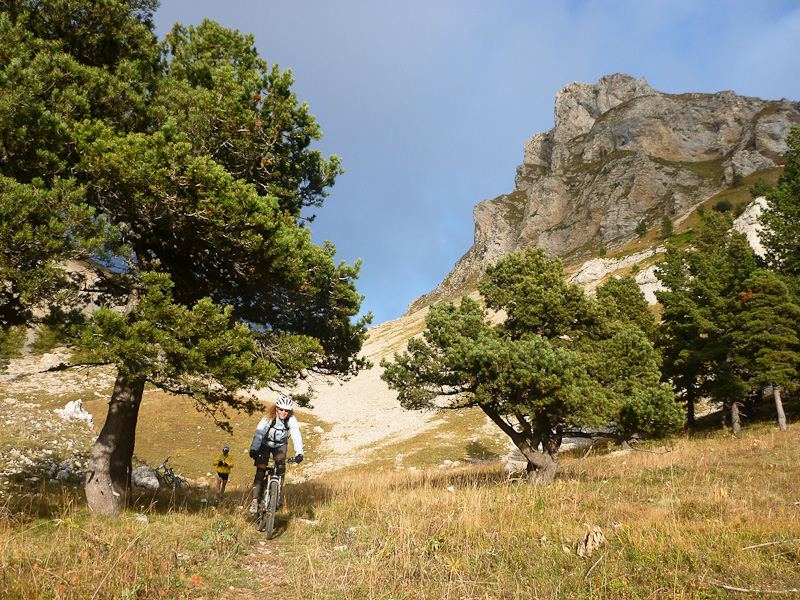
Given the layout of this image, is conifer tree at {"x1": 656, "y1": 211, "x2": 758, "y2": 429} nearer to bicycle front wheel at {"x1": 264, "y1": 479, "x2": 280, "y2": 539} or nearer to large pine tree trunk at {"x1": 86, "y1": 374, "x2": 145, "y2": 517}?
bicycle front wheel at {"x1": 264, "y1": 479, "x2": 280, "y2": 539}

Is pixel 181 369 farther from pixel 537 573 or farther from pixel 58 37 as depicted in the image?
pixel 58 37

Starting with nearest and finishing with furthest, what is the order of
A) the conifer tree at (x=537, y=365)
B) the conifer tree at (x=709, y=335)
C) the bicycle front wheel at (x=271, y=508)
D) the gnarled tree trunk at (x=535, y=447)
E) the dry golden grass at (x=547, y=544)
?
the dry golden grass at (x=547, y=544)
the bicycle front wheel at (x=271, y=508)
the conifer tree at (x=537, y=365)
the gnarled tree trunk at (x=535, y=447)
the conifer tree at (x=709, y=335)

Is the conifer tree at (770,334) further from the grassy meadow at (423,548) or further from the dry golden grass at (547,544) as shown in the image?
the grassy meadow at (423,548)

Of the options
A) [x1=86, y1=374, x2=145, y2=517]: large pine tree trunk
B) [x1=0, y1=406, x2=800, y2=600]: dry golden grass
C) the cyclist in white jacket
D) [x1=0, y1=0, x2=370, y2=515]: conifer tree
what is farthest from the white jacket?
[x1=86, y1=374, x2=145, y2=517]: large pine tree trunk

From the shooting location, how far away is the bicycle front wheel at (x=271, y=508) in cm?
760

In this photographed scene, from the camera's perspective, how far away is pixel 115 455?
8930 mm

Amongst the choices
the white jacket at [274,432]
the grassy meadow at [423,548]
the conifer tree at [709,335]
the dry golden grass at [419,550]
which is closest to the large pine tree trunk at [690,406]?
the conifer tree at [709,335]

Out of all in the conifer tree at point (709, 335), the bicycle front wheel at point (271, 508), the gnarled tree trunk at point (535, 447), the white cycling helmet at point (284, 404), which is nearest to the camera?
the bicycle front wheel at point (271, 508)

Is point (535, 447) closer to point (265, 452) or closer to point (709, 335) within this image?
point (265, 452)

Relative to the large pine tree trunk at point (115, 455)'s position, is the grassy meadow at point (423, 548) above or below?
below

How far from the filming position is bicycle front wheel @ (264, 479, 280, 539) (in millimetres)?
7602

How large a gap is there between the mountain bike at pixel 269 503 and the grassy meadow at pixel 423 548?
30 centimetres

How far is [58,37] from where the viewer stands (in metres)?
8.83

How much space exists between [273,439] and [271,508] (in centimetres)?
126
